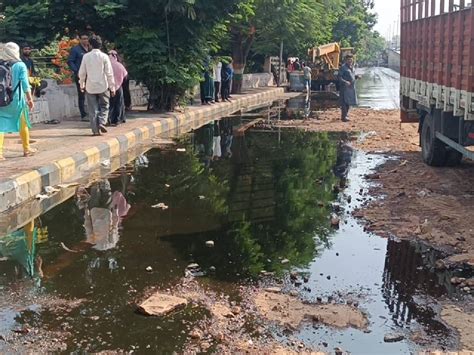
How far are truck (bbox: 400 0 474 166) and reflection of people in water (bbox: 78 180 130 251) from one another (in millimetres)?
4310

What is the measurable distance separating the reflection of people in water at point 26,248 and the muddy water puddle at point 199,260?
17 millimetres

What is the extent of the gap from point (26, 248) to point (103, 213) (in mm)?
1369

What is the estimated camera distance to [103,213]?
671cm

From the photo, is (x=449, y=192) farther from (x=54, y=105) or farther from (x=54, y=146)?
(x=54, y=105)

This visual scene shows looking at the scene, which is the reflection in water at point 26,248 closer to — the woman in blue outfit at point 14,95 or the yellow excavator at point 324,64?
the woman in blue outfit at point 14,95

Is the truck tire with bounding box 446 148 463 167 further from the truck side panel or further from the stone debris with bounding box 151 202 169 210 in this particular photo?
the stone debris with bounding box 151 202 169 210

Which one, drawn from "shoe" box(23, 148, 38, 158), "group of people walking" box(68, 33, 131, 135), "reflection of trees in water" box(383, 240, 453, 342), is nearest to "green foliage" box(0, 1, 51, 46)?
"group of people walking" box(68, 33, 131, 135)

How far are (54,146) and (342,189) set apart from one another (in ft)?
15.8

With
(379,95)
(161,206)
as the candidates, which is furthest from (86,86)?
(379,95)

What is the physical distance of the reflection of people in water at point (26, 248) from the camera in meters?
4.92

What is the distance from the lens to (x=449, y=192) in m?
7.71

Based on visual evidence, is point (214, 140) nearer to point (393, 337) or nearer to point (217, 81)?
point (217, 81)

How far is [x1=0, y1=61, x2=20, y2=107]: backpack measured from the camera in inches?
309

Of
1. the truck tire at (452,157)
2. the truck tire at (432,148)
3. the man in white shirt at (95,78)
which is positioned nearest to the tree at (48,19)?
the man in white shirt at (95,78)
